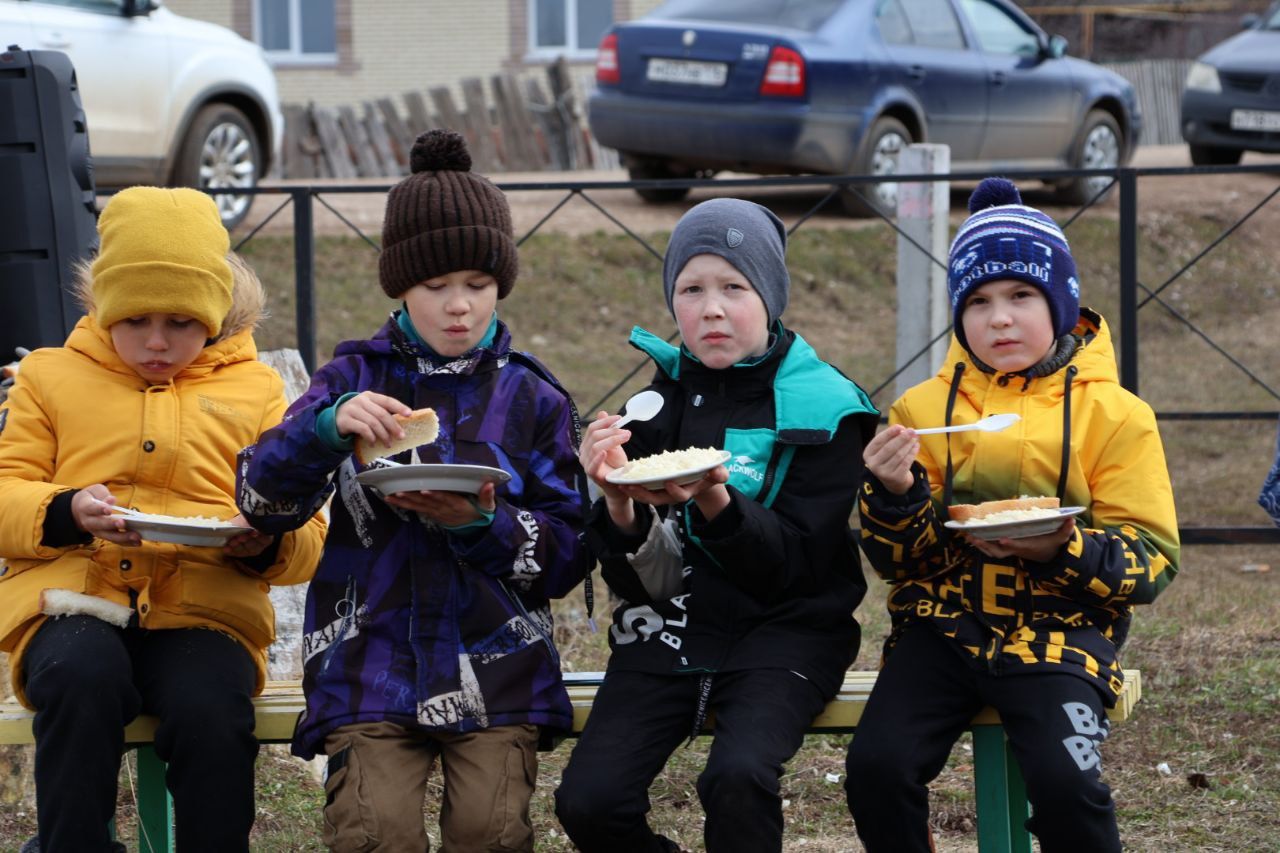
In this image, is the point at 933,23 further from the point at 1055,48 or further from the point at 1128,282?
the point at 1128,282

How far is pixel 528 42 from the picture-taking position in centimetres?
2062

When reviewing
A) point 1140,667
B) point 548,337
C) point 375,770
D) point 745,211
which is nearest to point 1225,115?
point 548,337

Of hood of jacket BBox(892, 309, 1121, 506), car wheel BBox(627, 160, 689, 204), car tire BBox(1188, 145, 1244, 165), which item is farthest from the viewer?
car tire BBox(1188, 145, 1244, 165)

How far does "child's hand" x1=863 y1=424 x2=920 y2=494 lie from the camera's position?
103 inches

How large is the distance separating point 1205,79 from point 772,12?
13.5 ft

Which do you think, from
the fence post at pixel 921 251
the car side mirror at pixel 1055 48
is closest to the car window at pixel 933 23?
the car side mirror at pixel 1055 48

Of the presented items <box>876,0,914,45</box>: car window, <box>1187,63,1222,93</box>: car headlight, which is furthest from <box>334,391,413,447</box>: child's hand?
<box>1187,63,1222,93</box>: car headlight

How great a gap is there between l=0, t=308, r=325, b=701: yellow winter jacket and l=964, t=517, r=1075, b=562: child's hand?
1.24 metres

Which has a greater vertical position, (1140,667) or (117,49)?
(117,49)

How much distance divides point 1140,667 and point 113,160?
22.5 ft

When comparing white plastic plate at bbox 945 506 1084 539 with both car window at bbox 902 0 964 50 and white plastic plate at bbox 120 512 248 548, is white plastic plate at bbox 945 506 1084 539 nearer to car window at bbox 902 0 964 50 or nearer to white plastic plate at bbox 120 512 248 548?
white plastic plate at bbox 120 512 248 548

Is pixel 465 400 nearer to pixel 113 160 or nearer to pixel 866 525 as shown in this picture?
pixel 866 525

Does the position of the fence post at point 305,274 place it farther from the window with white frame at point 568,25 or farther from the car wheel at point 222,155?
the window with white frame at point 568,25

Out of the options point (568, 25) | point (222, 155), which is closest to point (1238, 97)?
point (222, 155)
